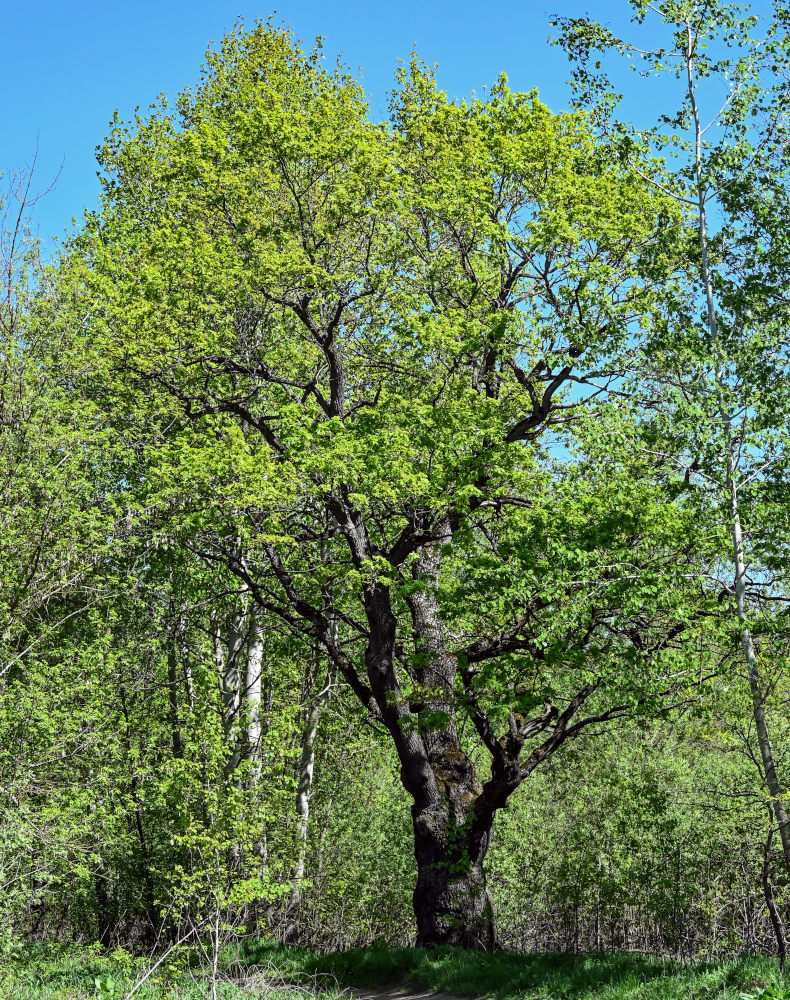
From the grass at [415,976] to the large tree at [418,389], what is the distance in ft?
3.90

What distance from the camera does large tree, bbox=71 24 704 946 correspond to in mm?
11797

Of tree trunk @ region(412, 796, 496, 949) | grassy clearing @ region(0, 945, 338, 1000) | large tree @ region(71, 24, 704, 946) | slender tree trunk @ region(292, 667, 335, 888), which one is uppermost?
large tree @ region(71, 24, 704, 946)

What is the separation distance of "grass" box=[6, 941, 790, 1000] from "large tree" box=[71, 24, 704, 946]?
119 centimetres

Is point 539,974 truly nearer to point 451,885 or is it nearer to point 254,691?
point 451,885

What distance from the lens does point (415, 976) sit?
10.9 m

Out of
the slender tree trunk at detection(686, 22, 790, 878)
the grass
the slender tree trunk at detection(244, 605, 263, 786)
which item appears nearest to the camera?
the grass

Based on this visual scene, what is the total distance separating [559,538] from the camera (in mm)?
10945

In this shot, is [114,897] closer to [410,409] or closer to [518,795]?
[410,409]

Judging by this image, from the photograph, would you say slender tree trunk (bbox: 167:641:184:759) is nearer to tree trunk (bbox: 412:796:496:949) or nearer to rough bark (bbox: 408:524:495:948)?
→ rough bark (bbox: 408:524:495:948)

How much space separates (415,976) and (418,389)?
27.7 ft

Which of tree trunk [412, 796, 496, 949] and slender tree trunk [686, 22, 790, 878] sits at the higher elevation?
slender tree trunk [686, 22, 790, 878]

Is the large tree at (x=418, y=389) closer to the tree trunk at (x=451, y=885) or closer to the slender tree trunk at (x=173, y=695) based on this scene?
the tree trunk at (x=451, y=885)

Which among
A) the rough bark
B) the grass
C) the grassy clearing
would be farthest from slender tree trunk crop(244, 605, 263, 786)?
the grassy clearing

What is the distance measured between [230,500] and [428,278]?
5035 mm
